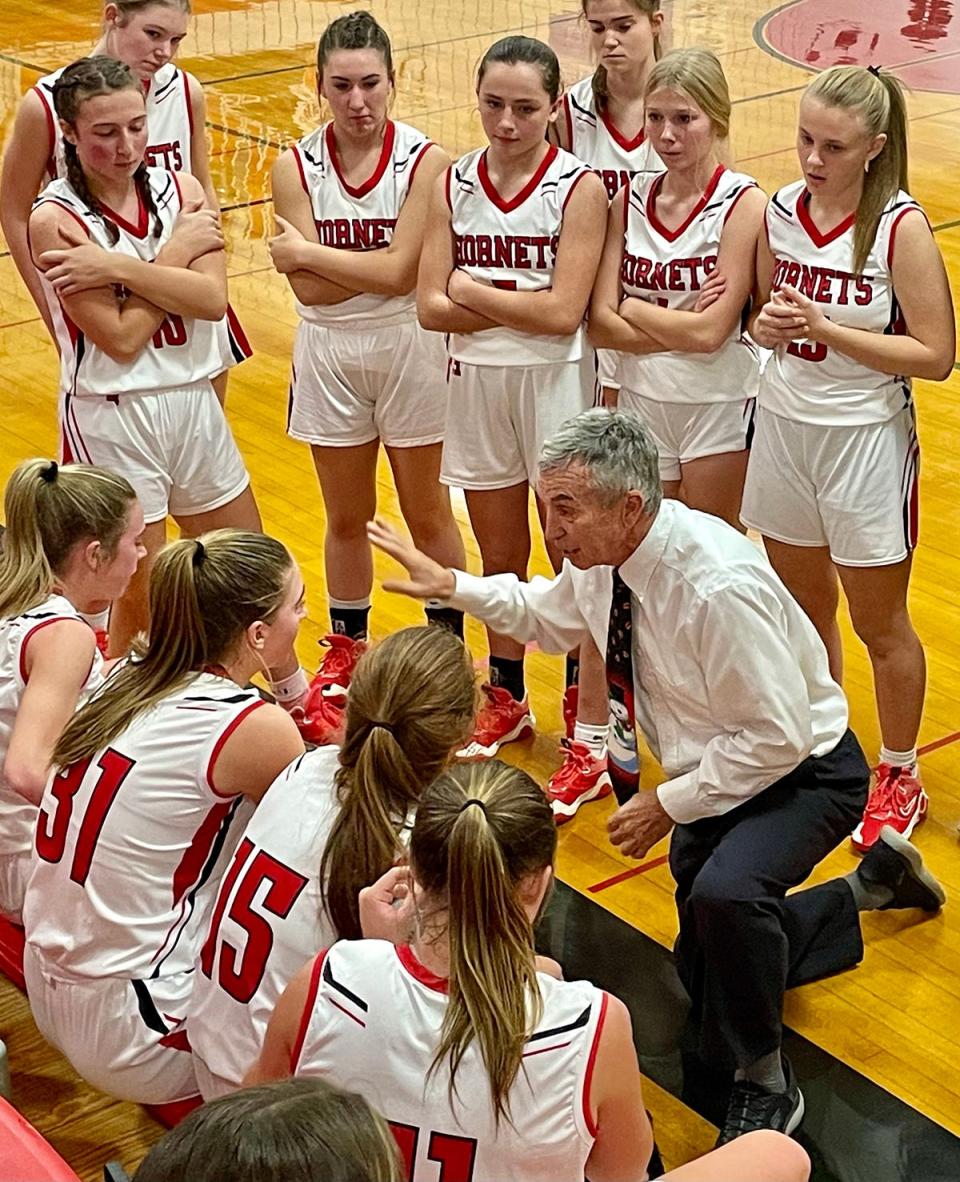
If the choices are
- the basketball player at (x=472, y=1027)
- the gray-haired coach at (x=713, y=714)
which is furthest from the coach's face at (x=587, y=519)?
the basketball player at (x=472, y=1027)

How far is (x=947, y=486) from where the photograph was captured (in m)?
6.29

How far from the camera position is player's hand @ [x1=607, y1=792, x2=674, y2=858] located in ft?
11.2

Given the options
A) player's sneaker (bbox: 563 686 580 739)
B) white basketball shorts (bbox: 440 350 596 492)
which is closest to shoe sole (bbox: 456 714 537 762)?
player's sneaker (bbox: 563 686 580 739)

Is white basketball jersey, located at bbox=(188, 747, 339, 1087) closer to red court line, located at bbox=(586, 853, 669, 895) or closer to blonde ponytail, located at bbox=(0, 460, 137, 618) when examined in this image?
blonde ponytail, located at bbox=(0, 460, 137, 618)

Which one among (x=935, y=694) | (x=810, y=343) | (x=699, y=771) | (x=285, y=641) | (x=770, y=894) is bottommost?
(x=935, y=694)

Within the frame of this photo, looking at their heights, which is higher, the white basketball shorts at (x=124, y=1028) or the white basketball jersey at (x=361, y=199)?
the white basketball jersey at (x=361, y=199)

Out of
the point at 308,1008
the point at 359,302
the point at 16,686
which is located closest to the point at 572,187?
the point at 359,302

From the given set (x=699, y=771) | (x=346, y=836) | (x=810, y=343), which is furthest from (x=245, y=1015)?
(x=810, y=343)

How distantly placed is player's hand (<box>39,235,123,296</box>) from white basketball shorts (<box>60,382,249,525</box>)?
338 millimetres

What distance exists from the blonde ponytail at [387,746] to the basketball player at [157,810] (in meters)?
0.29

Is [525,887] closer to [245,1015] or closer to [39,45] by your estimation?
[245,1015]

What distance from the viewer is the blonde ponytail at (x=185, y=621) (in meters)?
3.14

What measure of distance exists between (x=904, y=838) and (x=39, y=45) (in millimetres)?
11947

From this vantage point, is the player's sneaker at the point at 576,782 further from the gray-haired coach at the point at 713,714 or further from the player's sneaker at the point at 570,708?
the gray-haired coach at the point at 713,714
